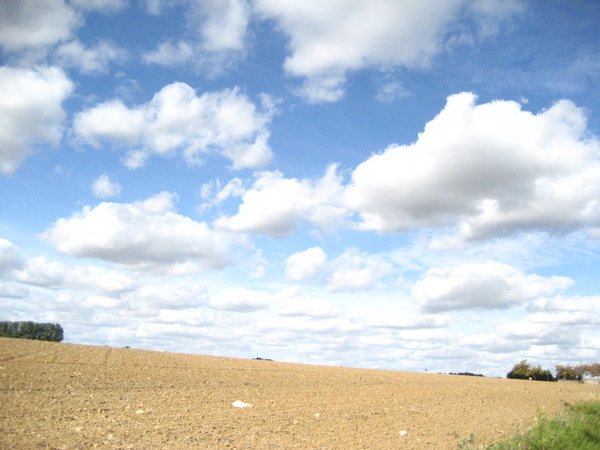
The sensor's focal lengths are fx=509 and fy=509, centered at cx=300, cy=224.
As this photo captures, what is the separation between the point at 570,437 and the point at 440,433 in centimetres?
552

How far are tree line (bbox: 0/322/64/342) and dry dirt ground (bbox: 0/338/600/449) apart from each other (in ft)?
236

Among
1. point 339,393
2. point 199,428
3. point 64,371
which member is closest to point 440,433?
point 199,428

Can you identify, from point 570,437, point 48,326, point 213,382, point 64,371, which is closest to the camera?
point 570,437

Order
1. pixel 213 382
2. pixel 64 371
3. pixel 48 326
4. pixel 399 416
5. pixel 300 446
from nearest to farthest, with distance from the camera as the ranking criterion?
pixel 300 446 < pixel 399 416 < pixel 64 371 < pixel 213 382 < pixel 48 326

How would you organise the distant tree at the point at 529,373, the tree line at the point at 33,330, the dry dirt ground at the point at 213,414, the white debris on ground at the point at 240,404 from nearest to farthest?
the dry dirt ground at the point at 213,414, the white debris on ground at the point at 240,404, the distant tree at the point at 529,373, the tree line at the point at 33,330

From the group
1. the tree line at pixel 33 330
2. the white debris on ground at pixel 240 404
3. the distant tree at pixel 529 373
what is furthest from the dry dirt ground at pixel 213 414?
the tree line at pixel 33 330

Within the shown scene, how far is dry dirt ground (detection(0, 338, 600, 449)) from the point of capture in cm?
1412

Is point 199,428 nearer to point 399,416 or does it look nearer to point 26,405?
point 26,405

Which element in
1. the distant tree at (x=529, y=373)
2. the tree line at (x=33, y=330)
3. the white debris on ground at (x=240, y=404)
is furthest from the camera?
the tree line at (x=33, y=330)

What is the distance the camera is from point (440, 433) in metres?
18.0

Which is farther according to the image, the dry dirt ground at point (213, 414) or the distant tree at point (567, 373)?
the distant tree at point (567, 373)

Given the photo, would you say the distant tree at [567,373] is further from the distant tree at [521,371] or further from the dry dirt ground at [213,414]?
the dry dirt ground at [213,414]

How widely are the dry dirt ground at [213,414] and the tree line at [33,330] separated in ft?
236

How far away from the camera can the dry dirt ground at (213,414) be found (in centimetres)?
1412
